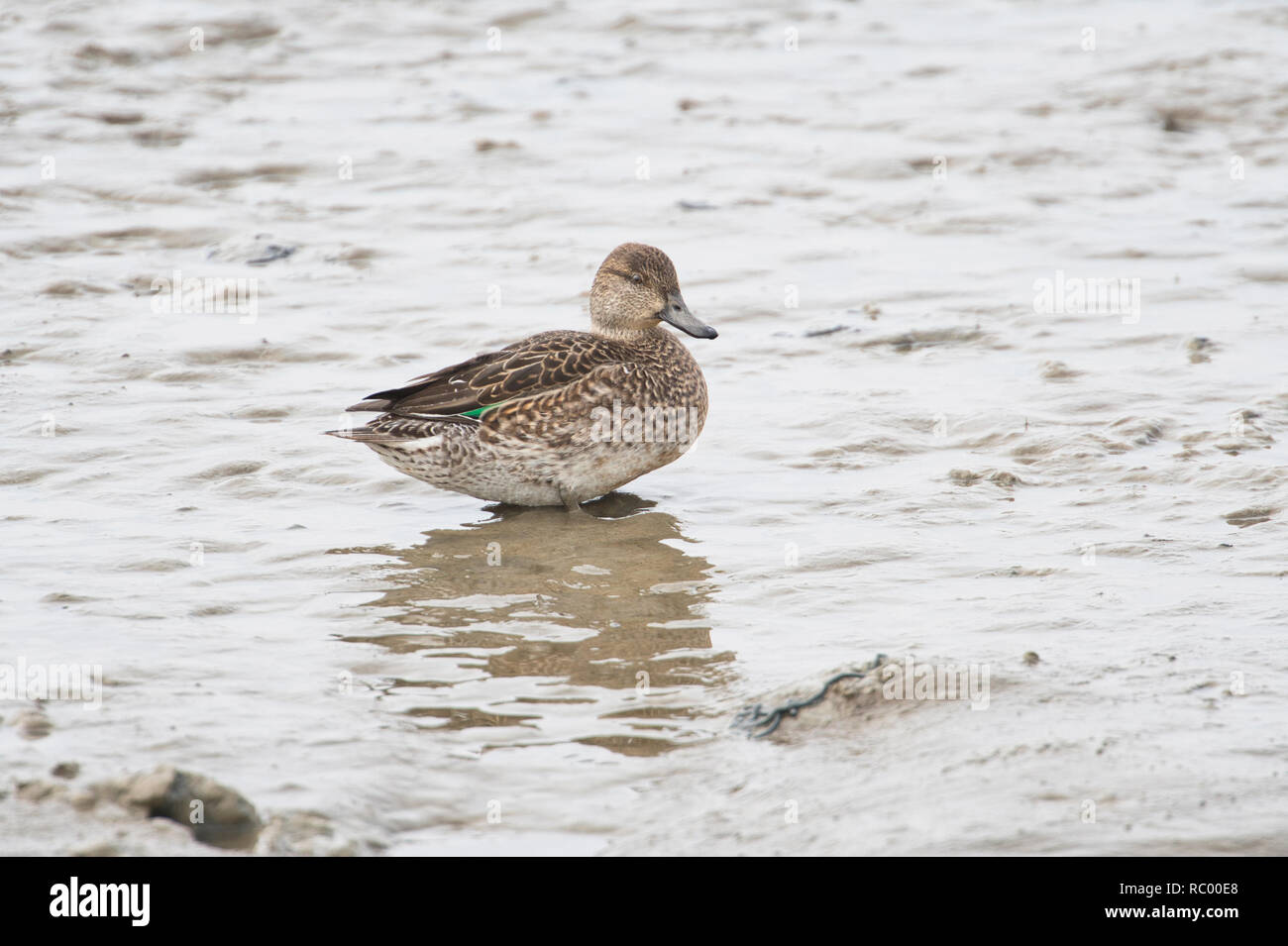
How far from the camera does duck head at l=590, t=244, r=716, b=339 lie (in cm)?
743

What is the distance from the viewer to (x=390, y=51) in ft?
49.4

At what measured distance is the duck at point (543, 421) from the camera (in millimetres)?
6855

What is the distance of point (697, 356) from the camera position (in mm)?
9023

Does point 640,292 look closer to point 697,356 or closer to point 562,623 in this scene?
→ point 697,356

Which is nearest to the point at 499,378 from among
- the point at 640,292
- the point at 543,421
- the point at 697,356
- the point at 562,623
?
the point at 543,421

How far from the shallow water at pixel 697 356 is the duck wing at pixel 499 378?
523 millimetres

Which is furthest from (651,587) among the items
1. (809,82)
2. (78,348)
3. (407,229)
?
(809,82)

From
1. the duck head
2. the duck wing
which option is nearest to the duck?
the duck wing

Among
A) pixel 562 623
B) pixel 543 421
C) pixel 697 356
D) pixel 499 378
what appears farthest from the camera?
pixel 697 356

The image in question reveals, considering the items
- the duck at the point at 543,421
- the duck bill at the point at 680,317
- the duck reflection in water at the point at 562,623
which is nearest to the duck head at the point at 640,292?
the duck bill at the point at 680,317

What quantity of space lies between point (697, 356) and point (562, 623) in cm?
358

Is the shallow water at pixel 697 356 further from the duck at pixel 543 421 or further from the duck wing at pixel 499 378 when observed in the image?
the duck wing at pixel 499 378
